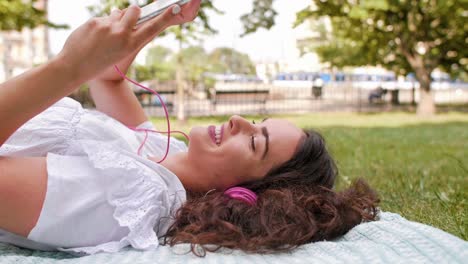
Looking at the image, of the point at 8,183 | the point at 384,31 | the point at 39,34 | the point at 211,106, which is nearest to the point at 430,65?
the point at 384,31

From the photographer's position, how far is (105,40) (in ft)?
5.52

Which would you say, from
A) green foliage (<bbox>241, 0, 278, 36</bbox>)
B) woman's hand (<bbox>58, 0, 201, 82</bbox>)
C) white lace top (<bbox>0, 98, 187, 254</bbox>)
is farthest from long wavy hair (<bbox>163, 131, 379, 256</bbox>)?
green foliage (<bbox>241, 0, 278, 36</bbox>)

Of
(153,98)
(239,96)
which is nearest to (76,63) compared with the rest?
(153,98)

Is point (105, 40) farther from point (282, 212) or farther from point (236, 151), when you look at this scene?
point (282, 212)

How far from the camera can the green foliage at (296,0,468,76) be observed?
638 inches

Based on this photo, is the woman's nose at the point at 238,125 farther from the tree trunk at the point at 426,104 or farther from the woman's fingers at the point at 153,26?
the tree trunk at the point at 426,104

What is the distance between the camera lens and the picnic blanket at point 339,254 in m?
1.83

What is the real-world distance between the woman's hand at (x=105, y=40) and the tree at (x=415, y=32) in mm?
13898

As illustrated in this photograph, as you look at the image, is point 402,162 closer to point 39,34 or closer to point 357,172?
point 357,172

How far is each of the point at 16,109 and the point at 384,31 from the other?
60.5 feet

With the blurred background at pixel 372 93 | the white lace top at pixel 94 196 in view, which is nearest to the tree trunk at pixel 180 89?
the blurred background at pixel 372 93

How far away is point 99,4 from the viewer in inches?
494

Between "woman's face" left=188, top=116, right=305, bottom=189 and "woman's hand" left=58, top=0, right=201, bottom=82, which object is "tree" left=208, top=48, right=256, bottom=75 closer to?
"woman's face" left=188, top=116, right=305, bottom=189

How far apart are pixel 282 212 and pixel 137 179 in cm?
58
